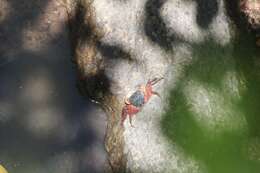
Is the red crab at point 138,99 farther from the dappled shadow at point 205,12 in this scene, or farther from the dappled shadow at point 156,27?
the dappled shadow at point 205,12

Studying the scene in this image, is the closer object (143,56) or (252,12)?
(143,56)

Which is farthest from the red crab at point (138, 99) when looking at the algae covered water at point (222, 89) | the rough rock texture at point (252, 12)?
the rough rock texture at point (252, 12)

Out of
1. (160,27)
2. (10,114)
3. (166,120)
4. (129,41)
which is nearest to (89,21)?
(129,41)

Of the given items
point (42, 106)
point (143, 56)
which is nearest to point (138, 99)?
point (143, 56)

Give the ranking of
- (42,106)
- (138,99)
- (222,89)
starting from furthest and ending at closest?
(42,106), (138,99), (222,89)

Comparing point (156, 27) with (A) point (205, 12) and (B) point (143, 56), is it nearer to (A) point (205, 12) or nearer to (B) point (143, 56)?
(B) point (143, 56)

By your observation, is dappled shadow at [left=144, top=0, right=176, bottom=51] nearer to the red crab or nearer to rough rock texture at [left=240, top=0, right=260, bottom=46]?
the red crab

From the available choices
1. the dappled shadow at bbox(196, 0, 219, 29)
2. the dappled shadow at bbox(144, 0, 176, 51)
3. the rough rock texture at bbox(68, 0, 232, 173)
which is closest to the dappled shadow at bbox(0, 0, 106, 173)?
the rough rock texture at bbox(68, 0, 232, 173)
